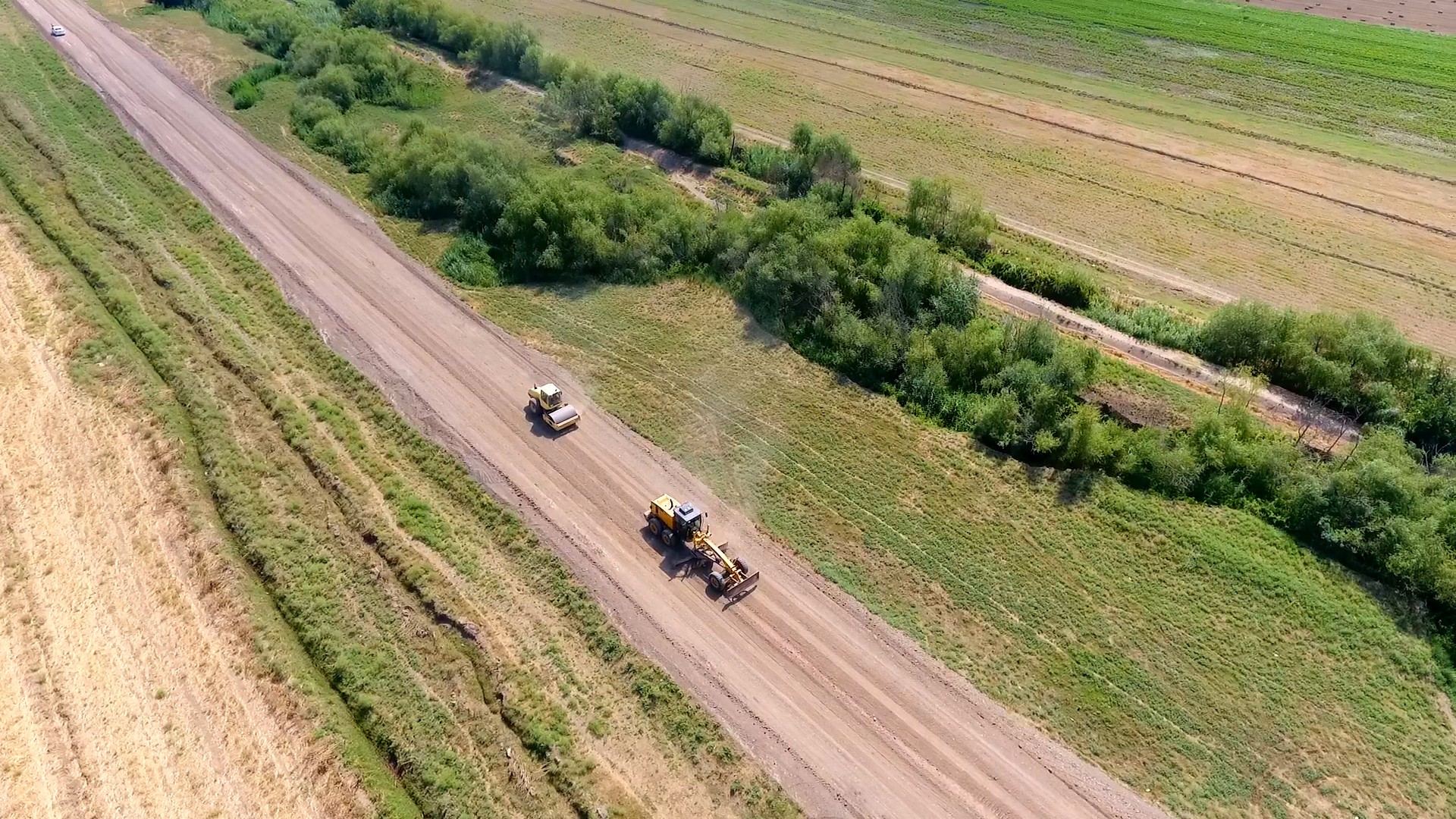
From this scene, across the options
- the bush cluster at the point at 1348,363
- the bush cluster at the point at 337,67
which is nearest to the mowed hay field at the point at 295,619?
the bush cluster at the point at 337,67

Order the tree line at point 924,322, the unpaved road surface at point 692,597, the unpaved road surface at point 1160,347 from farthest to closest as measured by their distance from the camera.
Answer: the unpaved road surface at point 1160,347
the tree line at point 924,322
the unpaved road surface at point 692,597

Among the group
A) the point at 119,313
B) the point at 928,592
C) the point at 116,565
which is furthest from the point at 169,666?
the point at 928,592

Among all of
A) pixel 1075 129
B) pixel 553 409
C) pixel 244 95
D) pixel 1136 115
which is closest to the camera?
pixel 553 409

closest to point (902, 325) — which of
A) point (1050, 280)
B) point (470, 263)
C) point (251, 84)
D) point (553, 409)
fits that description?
point (1050, 280)

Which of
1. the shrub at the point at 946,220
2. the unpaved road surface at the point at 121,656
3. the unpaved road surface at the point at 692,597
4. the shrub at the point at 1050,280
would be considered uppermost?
the shrub at the point at 946,220

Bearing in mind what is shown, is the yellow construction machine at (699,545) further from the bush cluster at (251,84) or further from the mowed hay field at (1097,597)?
the bush cluster at (251,84)

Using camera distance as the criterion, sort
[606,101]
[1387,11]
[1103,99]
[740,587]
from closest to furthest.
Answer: [740,587]
[606,101]
[1103,99]
[1387,11]

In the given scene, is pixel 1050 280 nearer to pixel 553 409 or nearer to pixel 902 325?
pixel 902 325
